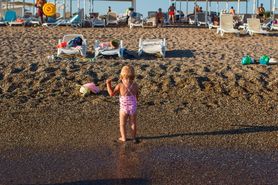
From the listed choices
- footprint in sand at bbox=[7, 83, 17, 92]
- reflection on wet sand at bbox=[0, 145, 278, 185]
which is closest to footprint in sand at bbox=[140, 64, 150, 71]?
footprint in sand at bbox=[7, 83, 17, 92]

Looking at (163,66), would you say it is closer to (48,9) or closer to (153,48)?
(153,48)

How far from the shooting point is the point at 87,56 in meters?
13.0

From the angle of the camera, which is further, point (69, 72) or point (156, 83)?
point (69, 72)

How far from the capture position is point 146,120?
7.60 metres

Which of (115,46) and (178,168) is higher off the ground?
(115,46)

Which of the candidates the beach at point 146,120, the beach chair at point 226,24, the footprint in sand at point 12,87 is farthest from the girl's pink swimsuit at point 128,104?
the beach chair at point 226,24

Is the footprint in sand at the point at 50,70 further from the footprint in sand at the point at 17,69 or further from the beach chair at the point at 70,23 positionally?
the beach chair at the point at 70,23

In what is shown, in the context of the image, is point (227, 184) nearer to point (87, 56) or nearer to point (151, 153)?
point (151, 153)

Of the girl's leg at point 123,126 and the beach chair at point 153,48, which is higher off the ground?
the beach chair at point 153,48

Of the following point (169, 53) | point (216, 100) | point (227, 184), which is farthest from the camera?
point (169, 53)

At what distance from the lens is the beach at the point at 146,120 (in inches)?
207

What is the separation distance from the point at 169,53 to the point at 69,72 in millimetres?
3742

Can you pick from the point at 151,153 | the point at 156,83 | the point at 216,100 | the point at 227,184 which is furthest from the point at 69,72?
the point at 227,184

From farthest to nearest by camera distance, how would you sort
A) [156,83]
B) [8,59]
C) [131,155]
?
[8,59] < [156,83] < [131,155]
